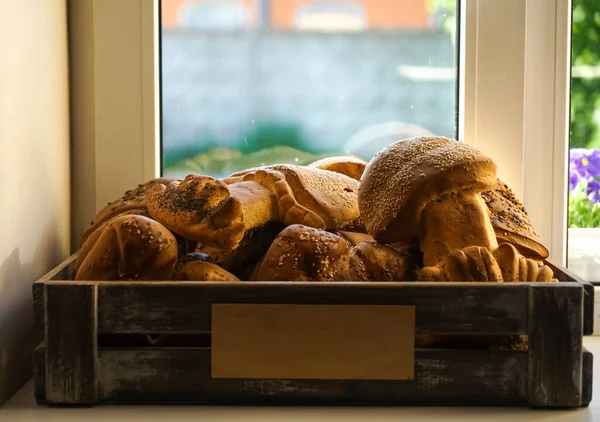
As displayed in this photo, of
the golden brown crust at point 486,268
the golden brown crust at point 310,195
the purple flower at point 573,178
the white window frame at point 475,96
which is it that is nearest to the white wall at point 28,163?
the white window frame at point 475,96

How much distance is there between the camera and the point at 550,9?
1.39m

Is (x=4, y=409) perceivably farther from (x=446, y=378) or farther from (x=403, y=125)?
(x=403, y=125)

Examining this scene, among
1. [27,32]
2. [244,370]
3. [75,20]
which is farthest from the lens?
[75,20]

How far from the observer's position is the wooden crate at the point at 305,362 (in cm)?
95

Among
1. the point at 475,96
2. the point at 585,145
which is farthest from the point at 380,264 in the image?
the point at 585,145

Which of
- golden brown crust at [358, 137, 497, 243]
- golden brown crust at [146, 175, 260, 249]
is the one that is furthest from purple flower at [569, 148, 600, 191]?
golden brown crust at [146, 175, 260, 249]

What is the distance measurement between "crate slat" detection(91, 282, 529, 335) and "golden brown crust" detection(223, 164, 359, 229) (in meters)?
0.17

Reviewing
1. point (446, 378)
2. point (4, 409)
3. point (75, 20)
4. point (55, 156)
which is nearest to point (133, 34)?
point (75, 20)

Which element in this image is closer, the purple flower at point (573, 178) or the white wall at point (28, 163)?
the white wall at point (28, 163)

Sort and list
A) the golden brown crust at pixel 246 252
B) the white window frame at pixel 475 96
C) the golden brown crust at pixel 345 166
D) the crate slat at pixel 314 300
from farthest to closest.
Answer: the white window frame at pixel 475 96
the golden brown crust at pixel 345 166
the golden brown crust at pixel 246 252
the crate slat at pixel 314 300

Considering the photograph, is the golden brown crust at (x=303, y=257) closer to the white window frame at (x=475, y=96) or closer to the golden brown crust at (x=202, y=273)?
the golden brown crust at (x=202, y=273)

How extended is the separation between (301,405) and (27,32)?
67cm

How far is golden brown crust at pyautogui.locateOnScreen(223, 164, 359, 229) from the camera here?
109 cm

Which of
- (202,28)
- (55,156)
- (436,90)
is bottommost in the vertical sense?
(55,156)
